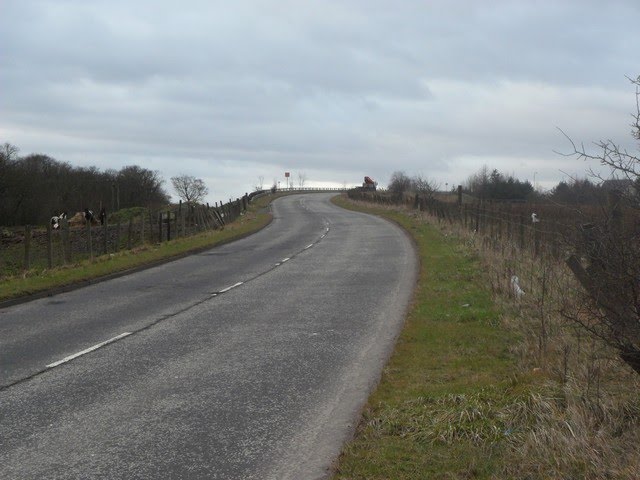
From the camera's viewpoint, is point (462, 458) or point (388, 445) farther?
point (388, 445)

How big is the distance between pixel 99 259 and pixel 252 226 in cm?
2144

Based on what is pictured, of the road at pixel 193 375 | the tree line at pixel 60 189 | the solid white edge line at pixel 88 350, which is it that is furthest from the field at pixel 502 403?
the tree line at pixel 60 189

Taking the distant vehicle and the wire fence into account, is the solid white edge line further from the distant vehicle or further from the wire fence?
the distant vehicle

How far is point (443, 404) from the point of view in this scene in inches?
284

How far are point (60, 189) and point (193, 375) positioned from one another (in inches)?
3088

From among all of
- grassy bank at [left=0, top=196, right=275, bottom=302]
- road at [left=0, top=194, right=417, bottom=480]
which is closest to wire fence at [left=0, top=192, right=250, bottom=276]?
grassy bank at [left=0, top=196, right=275, bottom=302]

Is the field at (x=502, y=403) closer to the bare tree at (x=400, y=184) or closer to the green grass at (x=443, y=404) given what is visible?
the green grass at (x=443, y=404)

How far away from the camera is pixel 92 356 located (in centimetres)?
1027

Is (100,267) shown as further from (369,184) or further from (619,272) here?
(369,184)

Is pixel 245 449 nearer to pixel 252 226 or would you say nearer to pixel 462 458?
pixel 462 458

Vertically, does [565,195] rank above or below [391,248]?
above

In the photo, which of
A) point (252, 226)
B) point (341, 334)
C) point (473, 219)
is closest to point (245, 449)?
point (341, 334)

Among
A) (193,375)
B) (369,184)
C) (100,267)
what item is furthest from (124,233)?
(369,184)

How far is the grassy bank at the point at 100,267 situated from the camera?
1823cm
